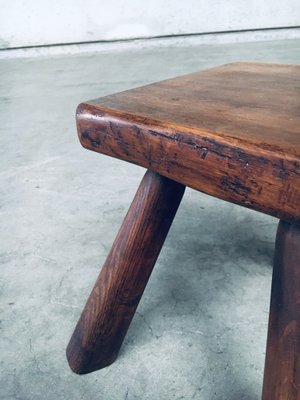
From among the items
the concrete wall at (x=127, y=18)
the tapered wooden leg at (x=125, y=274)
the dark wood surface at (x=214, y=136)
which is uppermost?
the dark wood surface at (x=214, y=136)

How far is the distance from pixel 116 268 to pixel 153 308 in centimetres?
23

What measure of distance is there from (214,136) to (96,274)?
1.98 ft

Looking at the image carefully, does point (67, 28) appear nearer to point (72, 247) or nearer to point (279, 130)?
point (72, 247)

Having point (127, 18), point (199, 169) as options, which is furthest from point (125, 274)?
point (127, 18)

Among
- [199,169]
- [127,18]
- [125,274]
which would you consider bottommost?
[127,18]

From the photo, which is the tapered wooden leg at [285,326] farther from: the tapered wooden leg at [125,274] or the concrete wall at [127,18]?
the concrete wall at [127,18]

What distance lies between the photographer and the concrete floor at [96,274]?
719 millimetres

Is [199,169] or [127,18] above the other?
[199,169]

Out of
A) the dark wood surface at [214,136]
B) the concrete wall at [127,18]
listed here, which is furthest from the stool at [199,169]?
the concrete wall at [127,18]

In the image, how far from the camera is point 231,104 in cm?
64

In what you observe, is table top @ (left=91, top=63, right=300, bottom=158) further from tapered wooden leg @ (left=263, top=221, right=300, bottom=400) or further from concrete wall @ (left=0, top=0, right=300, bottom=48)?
concrete wall @ (left=0, top=0, right=300, bottom=48)

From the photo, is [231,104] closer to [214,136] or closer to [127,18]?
[214,136]

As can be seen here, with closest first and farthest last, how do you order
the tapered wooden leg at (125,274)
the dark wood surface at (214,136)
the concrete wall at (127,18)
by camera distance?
the dark wood surface at (214,136), the tapered wooden leg at (125,274), the concrete wall at (127,18)

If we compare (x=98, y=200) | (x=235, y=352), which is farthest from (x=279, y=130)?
(x=98, y=200)
